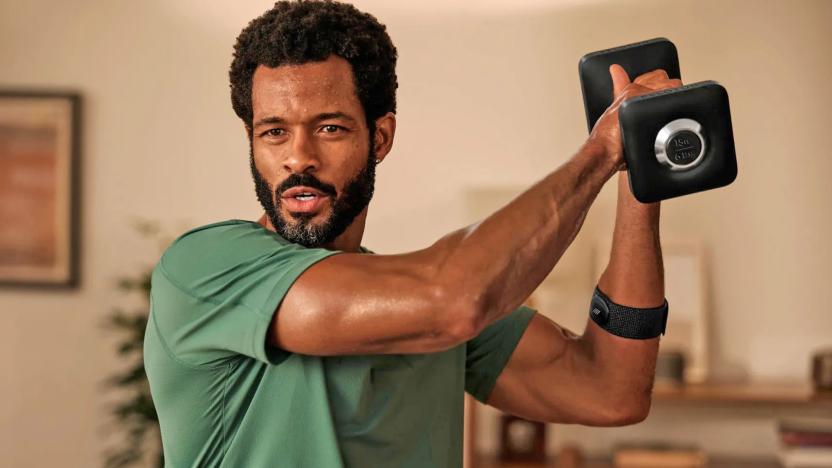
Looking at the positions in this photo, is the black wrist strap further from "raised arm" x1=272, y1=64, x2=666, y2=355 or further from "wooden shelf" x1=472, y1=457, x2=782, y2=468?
"wooden shelf" x1=472, y1=457, x2=782, y2=468

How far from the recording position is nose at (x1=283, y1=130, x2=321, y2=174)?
123cm

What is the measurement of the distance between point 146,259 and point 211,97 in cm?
63

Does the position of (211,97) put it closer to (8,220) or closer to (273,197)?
(8,220)

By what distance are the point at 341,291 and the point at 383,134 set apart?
38 cm

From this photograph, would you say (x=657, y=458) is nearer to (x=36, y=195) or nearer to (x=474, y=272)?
(x=36, y=195)

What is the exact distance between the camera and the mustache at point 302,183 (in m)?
1.23

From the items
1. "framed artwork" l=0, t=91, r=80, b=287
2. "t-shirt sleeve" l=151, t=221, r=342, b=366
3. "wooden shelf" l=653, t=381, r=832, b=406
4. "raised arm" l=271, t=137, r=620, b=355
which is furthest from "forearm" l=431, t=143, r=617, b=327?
"framed artwork" l=0, t=91, r=80, b=287

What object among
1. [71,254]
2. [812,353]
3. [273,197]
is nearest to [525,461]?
[812,353]

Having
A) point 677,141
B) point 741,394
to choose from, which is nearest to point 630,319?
point 677,141

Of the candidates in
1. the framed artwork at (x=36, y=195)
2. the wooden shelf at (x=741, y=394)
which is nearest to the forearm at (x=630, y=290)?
the wooden shelf at (x=741, y=394)

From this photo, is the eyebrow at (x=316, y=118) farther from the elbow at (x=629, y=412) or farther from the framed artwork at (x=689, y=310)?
the framed artwork at (x=689, y=310)

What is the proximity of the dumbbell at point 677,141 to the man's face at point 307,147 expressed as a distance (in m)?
0.34

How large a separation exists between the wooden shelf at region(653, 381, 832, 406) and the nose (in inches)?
90.0

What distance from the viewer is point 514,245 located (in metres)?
1.05
